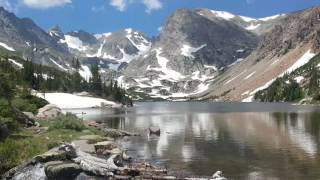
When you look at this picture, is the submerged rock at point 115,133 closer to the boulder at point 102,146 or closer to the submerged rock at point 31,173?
the boulder at point 102,146

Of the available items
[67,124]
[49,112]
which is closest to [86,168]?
[67,124]

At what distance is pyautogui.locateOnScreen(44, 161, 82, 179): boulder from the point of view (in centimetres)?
3909

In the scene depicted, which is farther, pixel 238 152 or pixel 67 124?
pixel 67 124

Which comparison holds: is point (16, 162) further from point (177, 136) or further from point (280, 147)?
point (177, 136)

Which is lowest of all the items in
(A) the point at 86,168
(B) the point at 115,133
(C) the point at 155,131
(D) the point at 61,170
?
(A) the point at 86,168

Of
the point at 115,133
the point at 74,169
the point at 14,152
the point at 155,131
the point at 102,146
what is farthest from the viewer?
the point at 155,131

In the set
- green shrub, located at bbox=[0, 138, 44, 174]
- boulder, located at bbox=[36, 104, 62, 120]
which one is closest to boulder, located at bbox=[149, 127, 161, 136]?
boulder, located at bbox=[36, 104, 62, 120]

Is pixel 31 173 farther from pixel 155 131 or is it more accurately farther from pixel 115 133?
pixel 155 131

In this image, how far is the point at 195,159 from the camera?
54.2 metres

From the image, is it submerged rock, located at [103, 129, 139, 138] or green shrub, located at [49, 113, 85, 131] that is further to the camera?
→ submerged rock, located at [103, 129, 139, 138]

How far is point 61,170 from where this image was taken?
39438mm

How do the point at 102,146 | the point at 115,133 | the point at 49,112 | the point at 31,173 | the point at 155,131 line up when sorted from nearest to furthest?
the point at 31,173 < the point at 102,146 < the point at 115,133 < the point at 155,131 < the point at 49,112

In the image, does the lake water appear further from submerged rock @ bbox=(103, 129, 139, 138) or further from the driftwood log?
the driftwood log

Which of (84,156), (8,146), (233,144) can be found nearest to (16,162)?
(8,146)
